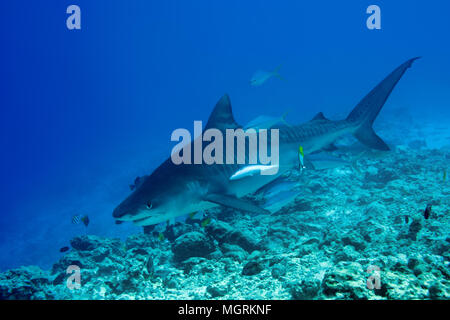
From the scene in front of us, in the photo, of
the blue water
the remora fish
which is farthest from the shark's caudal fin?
the blue water

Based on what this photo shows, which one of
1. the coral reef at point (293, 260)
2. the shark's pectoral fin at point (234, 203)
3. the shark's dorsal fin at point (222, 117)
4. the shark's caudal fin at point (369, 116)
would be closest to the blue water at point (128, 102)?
the shark's caudal fin at point (369, 116)

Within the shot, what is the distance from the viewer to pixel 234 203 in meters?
3.65

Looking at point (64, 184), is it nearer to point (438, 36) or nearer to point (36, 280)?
point (36, 280)

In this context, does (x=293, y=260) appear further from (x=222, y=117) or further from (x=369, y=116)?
(x=369, y=116)

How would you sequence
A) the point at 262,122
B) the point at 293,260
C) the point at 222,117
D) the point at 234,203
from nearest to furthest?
the point at 293,260 → the point at 234,203 → the point at 222,117 → the point at 262,122

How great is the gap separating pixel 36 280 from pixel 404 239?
228 inches

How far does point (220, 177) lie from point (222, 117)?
1229mm

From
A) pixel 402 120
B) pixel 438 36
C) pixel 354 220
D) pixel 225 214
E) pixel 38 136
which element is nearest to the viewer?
pixel 354 220

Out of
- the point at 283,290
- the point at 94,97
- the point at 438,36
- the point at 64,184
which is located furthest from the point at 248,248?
the point at 438,36

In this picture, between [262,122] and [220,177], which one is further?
[262,122]

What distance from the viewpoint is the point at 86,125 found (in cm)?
15825

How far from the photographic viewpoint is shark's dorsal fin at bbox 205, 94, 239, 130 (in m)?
4.73

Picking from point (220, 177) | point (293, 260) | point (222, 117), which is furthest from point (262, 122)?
point (293, 260)

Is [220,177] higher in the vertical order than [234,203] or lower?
higher
